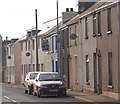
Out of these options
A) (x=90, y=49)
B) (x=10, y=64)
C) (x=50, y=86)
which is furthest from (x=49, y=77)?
(x=10, y=64)

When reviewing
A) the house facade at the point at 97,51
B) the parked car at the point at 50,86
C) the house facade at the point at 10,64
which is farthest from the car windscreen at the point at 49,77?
the house facade at the point at 10,64

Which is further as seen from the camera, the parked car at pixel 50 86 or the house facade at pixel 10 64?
the house facade at pixel 10 64

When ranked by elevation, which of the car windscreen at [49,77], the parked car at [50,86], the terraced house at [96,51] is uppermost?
the terraced house at [96,51]

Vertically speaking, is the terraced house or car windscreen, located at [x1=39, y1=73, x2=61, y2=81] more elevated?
the terraced house

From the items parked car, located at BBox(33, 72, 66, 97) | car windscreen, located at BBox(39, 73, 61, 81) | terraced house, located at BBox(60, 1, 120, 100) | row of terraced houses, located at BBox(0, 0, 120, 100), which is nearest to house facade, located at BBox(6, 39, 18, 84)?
row of terraced houses, located at BBox(0, 0, 120, 100)

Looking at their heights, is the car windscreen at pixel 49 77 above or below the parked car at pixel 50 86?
above

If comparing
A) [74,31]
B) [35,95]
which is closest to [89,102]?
[35,95]

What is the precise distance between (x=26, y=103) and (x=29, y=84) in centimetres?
1016

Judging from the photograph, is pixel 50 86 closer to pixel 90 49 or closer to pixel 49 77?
pixel 49 77

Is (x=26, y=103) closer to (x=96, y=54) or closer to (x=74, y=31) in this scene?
(x=96, y=54)

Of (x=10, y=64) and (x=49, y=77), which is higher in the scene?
(x=10, y=64)

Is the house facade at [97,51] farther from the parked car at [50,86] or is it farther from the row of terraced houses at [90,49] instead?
the parked car at [50,86]

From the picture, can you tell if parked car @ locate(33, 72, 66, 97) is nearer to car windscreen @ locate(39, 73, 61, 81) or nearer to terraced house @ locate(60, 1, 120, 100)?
car windscreen @ locate(39, 73, 61, 81)

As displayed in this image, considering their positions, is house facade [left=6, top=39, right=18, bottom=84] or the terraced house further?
house facade [left=6, top=39, right=18, bottom=84]
